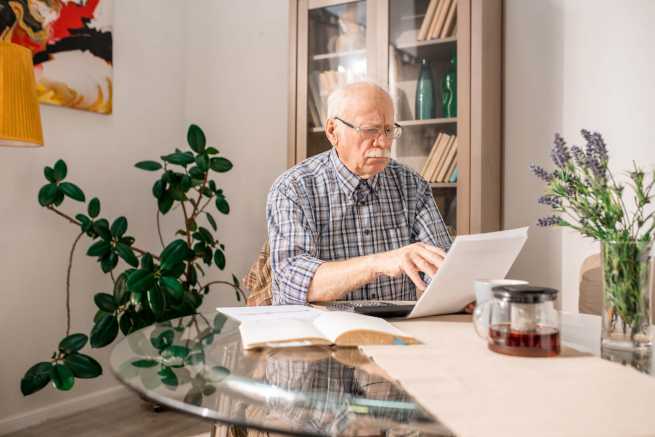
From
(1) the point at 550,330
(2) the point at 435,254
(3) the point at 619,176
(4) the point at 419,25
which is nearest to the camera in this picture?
(1) the point at 550,330

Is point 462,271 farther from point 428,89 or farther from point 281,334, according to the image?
point 428,89

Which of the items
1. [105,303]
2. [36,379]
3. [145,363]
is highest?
[145,363]

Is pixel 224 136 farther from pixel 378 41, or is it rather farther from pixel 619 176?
pixel 619 176

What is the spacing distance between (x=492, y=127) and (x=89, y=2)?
1983 millimetres

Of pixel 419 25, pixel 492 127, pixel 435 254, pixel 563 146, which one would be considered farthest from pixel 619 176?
pixel 563 146

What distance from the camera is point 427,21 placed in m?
2.52

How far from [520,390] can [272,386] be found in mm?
295

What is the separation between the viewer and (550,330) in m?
0.85

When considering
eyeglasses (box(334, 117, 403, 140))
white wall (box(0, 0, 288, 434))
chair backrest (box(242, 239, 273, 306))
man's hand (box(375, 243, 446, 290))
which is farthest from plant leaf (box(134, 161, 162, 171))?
man's hand (box(375, 243, 446, 290))

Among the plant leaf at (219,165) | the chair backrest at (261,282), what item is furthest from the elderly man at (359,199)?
the plant leaf at (219,165)

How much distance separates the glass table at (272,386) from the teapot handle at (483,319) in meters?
0.20

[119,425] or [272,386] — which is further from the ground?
[272,386]

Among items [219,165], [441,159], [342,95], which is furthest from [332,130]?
[219,165]

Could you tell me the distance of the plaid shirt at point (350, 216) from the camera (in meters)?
1.69
